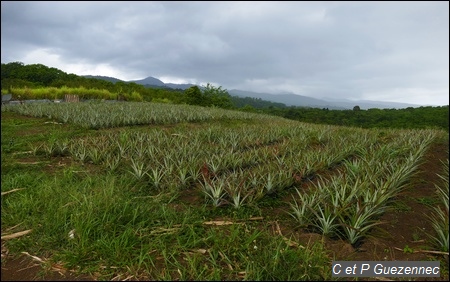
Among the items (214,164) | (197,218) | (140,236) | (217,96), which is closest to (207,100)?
(217,96)

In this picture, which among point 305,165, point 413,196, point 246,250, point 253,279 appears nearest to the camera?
point 253,279

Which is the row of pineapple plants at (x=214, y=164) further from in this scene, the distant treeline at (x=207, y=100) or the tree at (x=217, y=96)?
the tree at (x=217, y=96)

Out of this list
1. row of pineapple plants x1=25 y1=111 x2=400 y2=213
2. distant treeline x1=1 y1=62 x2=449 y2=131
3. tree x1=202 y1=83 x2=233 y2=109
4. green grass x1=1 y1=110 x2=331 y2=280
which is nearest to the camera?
green grass x1=1 y1=110 x2=331 y2=280

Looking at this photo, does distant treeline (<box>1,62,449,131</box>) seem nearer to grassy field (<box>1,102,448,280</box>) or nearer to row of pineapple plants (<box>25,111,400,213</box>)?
grassy field (<box>1,102,448,280</box>)

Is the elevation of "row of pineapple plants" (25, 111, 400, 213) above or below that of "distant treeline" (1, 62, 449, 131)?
below

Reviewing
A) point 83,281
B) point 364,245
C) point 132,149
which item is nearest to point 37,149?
point 132,149

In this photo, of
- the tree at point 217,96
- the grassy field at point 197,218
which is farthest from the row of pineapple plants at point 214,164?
the tree at point 217,96

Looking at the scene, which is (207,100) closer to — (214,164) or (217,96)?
(217,96)

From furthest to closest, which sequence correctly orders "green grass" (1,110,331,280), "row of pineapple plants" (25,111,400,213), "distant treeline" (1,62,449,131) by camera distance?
"distant treeline" (1,62,449,131) → "row of pineapple plants" (25,111,400,213) → "green grass" (1,110,331,280)

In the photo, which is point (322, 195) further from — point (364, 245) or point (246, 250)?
point (246, 250)

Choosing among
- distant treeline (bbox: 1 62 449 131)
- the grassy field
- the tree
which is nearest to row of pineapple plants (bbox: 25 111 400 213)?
the grassy field

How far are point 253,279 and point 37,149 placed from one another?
4109 mm

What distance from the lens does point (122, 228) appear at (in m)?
2.41

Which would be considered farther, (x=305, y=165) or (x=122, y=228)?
(x=305, y=165)
